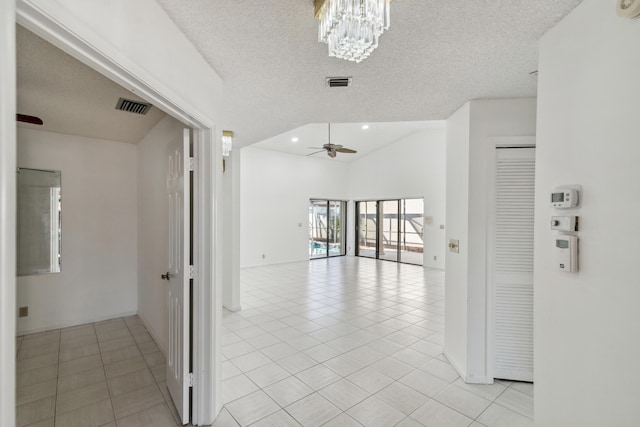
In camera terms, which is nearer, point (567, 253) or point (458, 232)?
point (567, 253)

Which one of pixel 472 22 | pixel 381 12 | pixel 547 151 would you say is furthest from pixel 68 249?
pixel 547 151

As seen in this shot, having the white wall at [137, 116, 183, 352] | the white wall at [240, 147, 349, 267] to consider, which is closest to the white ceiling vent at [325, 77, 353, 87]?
the white wall at [137, 116, 183, 352]

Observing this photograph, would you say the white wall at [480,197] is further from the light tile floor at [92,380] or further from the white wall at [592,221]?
the light tile floor at [92,380]

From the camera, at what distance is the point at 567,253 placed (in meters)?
1.48

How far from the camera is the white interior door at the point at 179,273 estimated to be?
6.72ft

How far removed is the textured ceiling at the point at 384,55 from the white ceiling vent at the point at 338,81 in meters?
0.06

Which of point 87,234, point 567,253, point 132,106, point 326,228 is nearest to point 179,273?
point 132,106

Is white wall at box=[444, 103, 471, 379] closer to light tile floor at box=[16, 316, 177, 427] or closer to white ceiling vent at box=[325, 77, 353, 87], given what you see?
white ceiling vent at box=[325, 77, 353, 87]

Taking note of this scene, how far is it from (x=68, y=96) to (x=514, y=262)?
13.8 ft

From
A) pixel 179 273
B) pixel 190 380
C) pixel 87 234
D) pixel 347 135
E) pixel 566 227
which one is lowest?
pixel 190 380

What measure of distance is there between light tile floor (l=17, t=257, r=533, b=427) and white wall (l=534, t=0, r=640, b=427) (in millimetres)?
865

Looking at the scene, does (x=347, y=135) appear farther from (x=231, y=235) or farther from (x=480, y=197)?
(x=480, y=197)

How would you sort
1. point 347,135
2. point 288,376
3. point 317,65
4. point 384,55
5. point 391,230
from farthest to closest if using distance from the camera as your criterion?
point 391,230 < point 347,135 < point 288,376 < point 317,65 < point 384,55

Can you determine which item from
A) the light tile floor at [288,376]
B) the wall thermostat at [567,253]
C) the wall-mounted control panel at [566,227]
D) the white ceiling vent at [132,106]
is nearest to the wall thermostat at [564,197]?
the wall-mounted control panel at [566,227]
